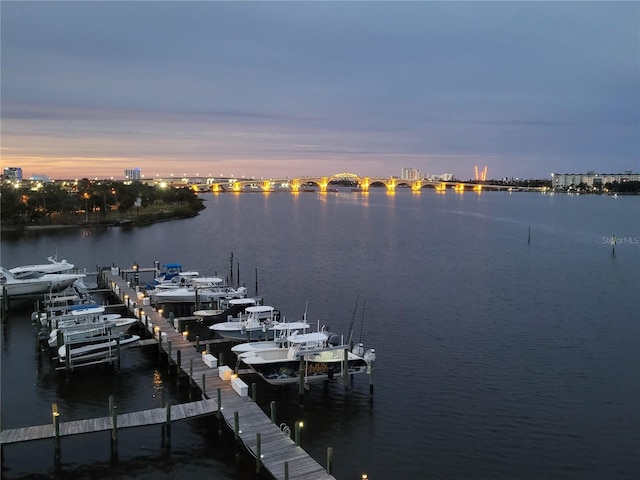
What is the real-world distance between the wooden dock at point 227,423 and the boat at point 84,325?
12.7ft

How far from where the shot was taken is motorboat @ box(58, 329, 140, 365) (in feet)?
A: 71.3

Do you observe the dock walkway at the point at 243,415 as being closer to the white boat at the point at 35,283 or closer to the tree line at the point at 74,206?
the white boat at the point at 35,283

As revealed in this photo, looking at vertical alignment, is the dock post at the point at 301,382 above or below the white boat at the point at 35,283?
below

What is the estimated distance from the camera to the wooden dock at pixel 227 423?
13961 mm

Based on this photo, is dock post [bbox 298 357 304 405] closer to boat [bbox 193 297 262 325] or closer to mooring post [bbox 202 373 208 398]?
mooring post [bbox 202 373 208 398]

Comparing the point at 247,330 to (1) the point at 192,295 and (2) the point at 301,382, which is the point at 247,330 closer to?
(2) the point at 301,382

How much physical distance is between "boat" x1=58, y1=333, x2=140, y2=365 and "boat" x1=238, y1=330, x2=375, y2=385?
5370 millimetres

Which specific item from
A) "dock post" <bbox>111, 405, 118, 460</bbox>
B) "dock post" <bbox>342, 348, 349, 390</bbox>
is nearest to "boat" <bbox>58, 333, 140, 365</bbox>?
"dock post" <bbox>111, 405, 118, 460</bbox>

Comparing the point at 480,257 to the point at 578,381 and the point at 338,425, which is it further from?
the point at 338,425

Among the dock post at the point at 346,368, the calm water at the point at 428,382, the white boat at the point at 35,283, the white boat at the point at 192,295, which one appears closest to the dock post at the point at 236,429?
the calm water at the point at 428,382

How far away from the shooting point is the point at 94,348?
73.2 feet

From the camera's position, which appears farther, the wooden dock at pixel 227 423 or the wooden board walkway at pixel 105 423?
the wooden board walkway at pixel 105 423

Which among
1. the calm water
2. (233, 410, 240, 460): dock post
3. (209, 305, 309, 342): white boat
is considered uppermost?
(209, 305, 309, 342): white boat

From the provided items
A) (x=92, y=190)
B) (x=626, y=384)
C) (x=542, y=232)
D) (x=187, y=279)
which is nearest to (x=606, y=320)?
(x=626, y=384)
